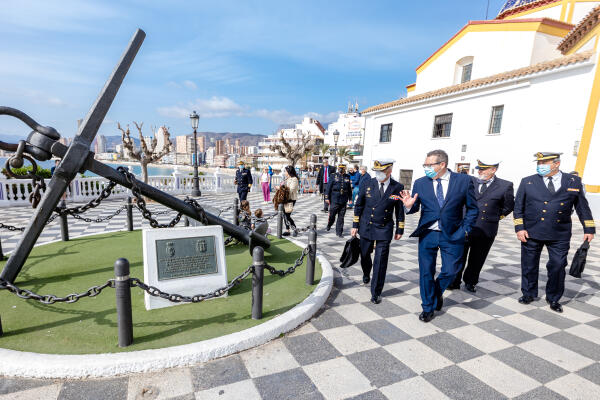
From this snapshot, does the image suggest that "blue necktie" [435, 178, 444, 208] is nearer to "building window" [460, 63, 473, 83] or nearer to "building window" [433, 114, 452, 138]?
"building window" [433, 114, 452, 138]

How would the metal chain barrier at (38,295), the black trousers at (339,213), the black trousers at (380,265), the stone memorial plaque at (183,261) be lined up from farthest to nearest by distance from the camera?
the black trousers at (339,213)
the black trousers at (380,265)
the stone memorial plaque at (183,261)
the metal chain barrier at (38,295)

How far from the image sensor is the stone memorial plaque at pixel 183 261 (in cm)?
346

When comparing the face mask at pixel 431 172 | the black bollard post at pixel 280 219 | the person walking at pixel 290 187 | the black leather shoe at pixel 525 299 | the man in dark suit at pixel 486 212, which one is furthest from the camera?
the person walking at pixel 290 187

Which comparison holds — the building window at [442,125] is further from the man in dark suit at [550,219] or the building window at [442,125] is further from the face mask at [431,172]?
the face mask at [431,172]

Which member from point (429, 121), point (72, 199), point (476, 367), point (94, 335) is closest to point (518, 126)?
point (429, 121)

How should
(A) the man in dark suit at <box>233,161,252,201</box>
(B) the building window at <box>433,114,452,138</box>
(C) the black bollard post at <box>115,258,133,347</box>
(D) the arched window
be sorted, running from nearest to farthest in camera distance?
(C) the black bollard post at <box>115,258,133,347</box>
(A) the man in dark suit at <box>233,161,252,201</box>
(B) the building window at <box>433,114,452,138</box>
(D) the arched window

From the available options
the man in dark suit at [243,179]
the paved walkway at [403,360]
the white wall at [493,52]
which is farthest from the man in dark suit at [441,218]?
the white wall at [493,52]

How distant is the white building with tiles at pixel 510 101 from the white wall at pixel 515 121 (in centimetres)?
4

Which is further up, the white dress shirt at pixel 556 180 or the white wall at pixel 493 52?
the white wall at pixel 493 52

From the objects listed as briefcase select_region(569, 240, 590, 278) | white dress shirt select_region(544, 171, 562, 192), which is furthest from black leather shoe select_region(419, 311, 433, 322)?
white dress shirt select_region(544, 171, 562, 192)

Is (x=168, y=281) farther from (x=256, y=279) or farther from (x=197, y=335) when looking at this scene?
(x=256, y=279)

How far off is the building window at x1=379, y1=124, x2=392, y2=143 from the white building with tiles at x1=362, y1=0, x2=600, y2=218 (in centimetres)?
10

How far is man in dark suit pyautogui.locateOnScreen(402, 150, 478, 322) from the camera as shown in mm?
3508

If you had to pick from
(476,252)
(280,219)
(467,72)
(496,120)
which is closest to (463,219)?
(476,252)
